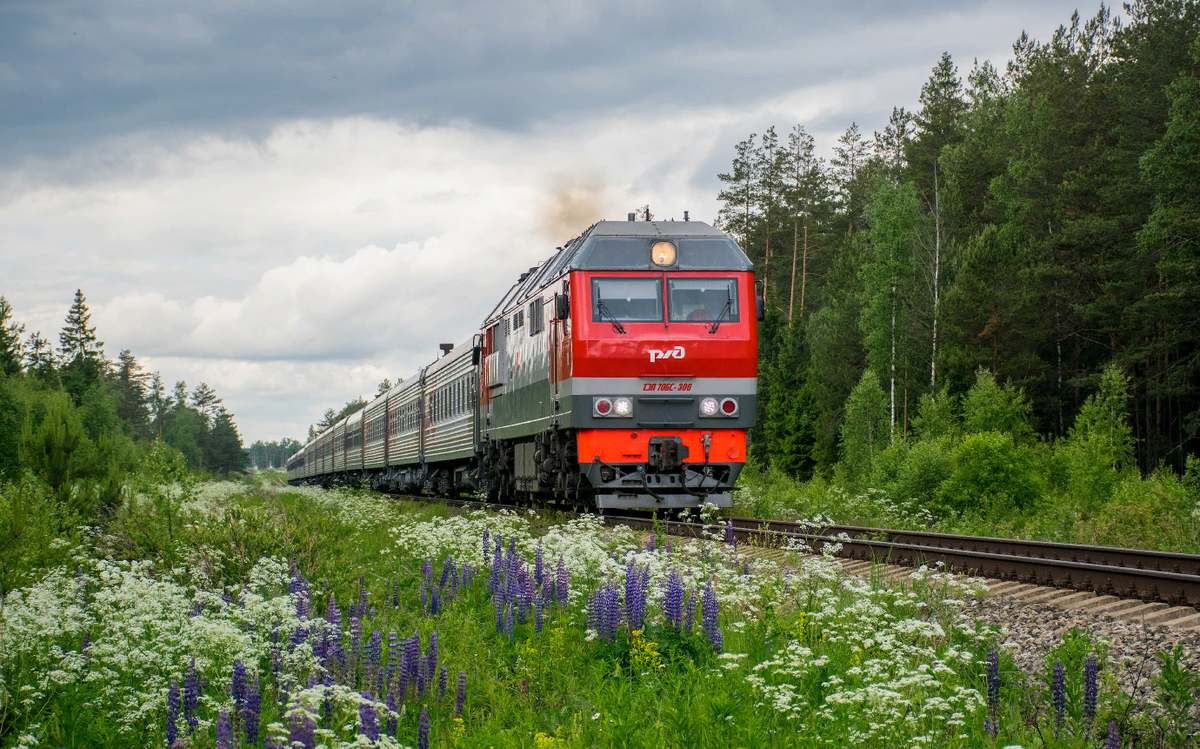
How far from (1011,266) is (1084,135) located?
552 cm

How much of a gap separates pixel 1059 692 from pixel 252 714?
3474 mm

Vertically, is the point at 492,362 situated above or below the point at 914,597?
above

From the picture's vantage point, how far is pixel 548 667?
5.79 m

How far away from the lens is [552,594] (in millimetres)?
7215

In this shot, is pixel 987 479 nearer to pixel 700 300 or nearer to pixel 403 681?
pixel 700 300

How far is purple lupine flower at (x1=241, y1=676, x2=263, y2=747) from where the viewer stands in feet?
14.3

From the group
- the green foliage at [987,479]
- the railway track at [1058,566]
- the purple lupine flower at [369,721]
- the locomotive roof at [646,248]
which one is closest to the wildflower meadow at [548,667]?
the purple lupine flower at [369,721]

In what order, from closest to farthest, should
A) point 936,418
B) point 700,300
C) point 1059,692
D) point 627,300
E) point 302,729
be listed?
point 302,729
point 1059,692
point 627,300
point 700,300
point 936,418

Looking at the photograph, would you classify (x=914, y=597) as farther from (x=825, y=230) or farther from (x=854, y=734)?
(x=825, y=230)

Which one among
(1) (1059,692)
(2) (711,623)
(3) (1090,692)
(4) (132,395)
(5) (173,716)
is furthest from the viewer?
(4) (132,395)

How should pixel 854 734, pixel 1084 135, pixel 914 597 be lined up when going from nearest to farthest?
pixel 854 734 < pixel 914 597 < pixel 1084 135

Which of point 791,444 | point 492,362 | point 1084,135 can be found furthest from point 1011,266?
point 492,362

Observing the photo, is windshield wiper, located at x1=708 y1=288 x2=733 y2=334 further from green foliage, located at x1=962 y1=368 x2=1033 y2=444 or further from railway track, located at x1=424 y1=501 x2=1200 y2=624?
green foliage, located at x1=962 y1=368 x2=1033 y2=444

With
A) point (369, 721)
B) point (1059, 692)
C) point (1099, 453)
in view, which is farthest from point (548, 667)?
point (1099, 453)
